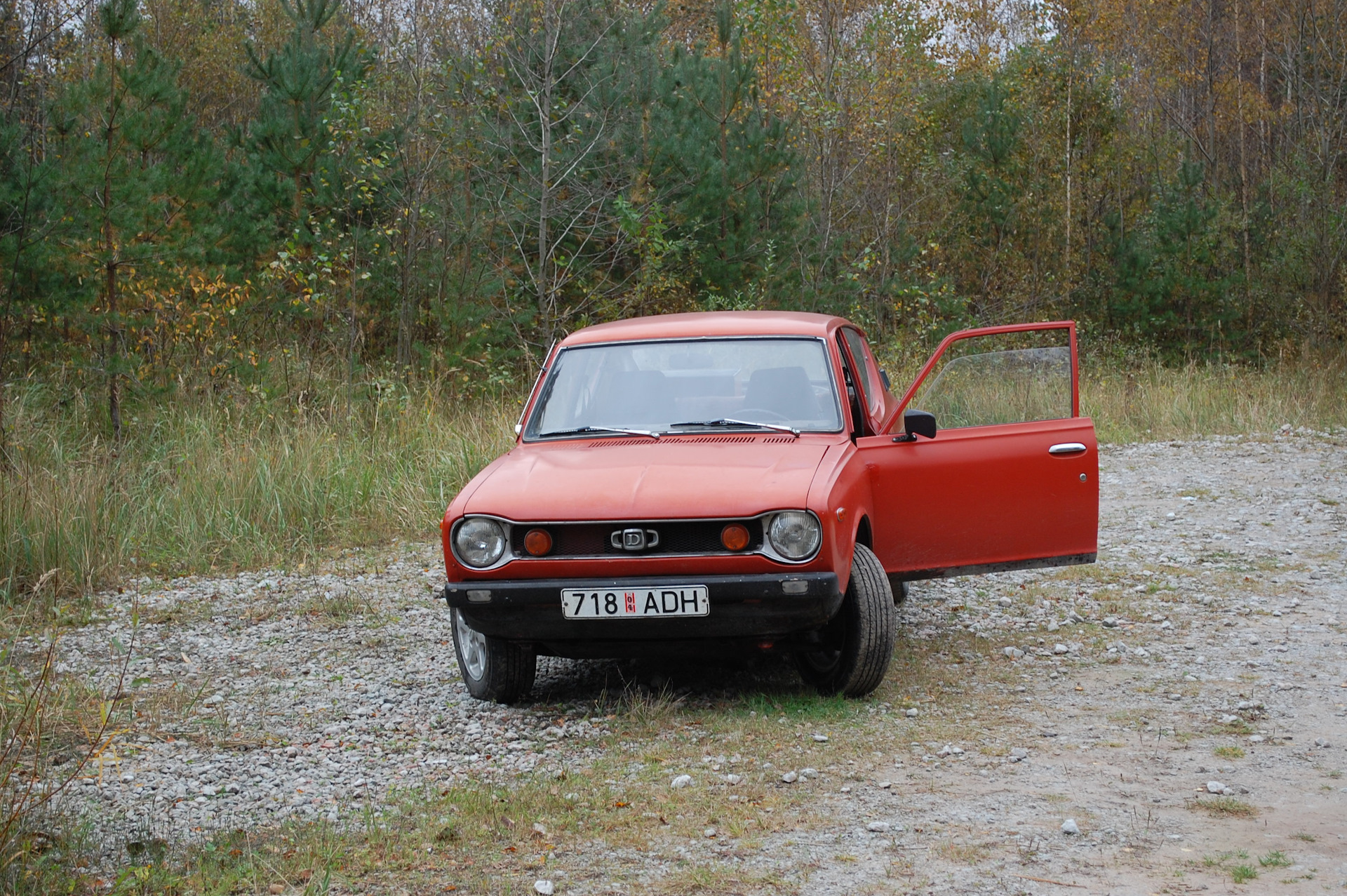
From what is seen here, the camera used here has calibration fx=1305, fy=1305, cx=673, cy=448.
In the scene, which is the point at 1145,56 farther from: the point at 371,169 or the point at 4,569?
the point at 4,569

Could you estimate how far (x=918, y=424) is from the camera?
576cm

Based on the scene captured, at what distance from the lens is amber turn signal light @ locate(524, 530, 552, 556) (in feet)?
16.6

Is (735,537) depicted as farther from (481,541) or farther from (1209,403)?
(1209,403)

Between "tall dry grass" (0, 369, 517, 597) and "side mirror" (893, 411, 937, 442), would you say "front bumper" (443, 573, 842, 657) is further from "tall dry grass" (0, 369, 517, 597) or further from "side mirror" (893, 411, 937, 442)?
"tall dry grass" (0, 369, 517, 597)

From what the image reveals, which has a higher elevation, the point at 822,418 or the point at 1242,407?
the point at 822,418

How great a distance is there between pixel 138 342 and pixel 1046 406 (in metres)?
9.92

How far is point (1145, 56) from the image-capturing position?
3597 centimetres

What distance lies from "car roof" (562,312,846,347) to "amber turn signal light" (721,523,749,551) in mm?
1542

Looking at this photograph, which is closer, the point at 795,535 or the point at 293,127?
the point at 795,535

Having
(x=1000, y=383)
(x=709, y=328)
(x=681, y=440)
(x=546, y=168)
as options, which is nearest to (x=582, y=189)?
(x=546, y=168)

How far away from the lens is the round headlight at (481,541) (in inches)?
201

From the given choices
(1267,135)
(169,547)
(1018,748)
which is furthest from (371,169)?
(1267,135)

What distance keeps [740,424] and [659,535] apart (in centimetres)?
99

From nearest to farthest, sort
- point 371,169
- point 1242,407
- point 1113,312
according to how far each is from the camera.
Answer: point 371,169 < point 1242,407 < point 1113,312
